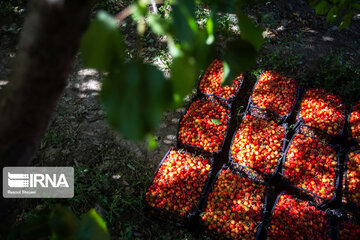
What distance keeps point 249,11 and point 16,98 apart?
5537 mm

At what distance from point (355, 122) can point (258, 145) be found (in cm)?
142

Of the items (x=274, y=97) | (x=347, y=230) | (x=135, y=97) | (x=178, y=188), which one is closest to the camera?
(x=135, y=97)

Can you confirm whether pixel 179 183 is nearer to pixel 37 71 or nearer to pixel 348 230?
pixel 348 230

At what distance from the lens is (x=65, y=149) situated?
3711 millimetres

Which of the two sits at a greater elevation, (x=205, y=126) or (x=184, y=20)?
(x=205, y=126)

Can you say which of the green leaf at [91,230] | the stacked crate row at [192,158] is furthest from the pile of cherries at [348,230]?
the green leaf at [91,230]

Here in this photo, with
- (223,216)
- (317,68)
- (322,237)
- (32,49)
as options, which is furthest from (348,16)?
(317,68)

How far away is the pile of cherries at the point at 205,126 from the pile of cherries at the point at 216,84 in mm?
200

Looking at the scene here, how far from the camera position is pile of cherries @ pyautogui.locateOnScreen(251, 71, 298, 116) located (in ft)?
11.3

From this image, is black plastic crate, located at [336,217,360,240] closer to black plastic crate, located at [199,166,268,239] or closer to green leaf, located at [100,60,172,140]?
black plastic crate, located at [199,166,268,239]

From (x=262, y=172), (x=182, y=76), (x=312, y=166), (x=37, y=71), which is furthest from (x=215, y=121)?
(x=182, y=76)

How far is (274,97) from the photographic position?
354cm

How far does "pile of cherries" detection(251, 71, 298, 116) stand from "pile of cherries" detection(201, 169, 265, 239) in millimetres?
1126

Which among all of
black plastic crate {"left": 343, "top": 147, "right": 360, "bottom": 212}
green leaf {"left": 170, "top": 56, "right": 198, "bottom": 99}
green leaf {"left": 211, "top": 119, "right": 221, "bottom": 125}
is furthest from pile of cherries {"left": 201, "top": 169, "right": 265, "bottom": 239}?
green leaf {"left": 170, "top": 56, "right": 198, "bottom": 99}
